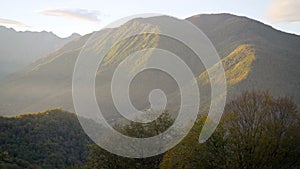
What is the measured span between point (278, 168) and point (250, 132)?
90.5 inches

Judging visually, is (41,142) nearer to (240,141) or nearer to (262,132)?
(240,141)

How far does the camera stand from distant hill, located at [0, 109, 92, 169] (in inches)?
1434

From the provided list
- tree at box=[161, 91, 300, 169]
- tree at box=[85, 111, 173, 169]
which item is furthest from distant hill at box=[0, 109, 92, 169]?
tree at box=[161, 91, 300, 169]

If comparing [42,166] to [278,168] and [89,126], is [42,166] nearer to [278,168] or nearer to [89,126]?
[89,126]

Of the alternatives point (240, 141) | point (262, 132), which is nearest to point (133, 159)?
point (240, 141)

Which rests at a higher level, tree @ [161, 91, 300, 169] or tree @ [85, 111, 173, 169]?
tree @ [161, 91, 300, 169]

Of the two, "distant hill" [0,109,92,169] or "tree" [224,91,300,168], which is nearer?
"tree" [224,91,300,168]

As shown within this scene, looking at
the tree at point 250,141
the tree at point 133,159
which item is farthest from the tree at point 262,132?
the tree at point 133,159

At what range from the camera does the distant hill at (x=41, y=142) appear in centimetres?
3643

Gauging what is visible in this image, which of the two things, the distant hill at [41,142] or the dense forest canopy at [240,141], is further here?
the distant hill at [41,142]

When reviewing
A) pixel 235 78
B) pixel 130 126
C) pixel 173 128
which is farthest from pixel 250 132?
pixel 235 78

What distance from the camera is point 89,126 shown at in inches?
2087

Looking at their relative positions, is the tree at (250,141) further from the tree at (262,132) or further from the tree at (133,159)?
the tree at (133,159)

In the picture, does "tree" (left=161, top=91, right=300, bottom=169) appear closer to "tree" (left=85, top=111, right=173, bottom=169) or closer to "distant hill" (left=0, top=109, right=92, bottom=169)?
"tree" (left=85, top=111, right=173, bottom=169)
